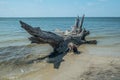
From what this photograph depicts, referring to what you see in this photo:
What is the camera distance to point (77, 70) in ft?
28.9

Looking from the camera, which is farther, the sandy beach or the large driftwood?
the large driftwood

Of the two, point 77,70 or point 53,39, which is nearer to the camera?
point 77,70

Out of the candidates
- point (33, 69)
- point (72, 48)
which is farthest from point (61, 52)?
point (33, 69)

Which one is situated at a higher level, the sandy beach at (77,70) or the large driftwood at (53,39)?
the large driftwood at (53,39)

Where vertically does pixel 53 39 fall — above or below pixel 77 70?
above

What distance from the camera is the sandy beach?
790 centimetres

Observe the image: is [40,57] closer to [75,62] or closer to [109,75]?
[75,62]

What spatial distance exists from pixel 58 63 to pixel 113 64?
8.36 feet

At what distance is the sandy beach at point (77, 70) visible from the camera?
7898 mm

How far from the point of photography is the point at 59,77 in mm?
8016

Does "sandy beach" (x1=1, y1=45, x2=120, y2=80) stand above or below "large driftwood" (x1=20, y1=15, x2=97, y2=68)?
below

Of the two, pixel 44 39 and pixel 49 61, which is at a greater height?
pixel 44 39

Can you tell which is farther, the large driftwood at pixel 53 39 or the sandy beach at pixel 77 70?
the large driftwood at pixel 53 39

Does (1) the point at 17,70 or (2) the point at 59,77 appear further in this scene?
(1) the point at 17,70
